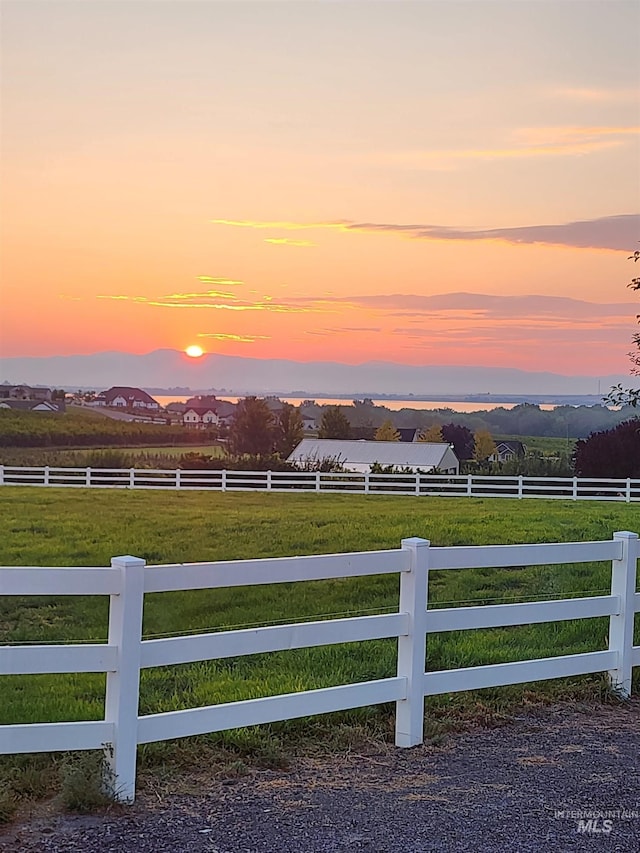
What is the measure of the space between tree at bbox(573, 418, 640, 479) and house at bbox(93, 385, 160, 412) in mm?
5957

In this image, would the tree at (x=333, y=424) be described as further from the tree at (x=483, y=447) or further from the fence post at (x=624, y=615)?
the fence post at (x=624, y=615)

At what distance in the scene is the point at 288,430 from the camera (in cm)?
1311

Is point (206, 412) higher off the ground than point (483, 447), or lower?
higher

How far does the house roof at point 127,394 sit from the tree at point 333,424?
89.2 inches

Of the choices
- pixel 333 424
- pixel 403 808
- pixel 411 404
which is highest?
pixel 411 404

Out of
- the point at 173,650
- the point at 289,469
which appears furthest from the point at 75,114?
the point at 173,650

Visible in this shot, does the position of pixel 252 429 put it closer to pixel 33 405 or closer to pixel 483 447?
pixel 33 405

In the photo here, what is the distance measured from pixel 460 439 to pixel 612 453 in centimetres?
226

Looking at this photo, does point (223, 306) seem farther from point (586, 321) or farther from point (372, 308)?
point (586, 321)

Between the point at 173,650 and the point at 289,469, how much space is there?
26.1 feet

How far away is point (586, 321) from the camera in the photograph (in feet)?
46.9

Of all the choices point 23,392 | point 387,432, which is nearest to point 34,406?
point 23,392

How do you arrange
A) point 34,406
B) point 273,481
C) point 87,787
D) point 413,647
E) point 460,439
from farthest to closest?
point 460,439 → point 34,406 → point 273,481 → point 413,647 → point 87,787

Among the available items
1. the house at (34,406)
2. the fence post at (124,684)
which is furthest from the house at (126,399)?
the fence post at (124,684)
